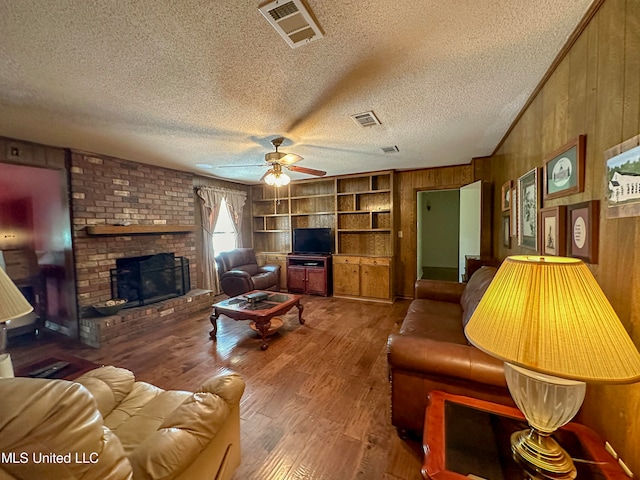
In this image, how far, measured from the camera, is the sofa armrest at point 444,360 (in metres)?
1.44

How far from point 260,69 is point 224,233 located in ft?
14.7

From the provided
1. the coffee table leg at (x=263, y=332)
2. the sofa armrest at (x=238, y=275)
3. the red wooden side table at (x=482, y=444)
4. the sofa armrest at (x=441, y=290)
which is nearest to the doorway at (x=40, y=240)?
the sofa armrest at (x=238, y=275)

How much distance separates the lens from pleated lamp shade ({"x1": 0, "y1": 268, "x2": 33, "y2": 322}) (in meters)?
1.16

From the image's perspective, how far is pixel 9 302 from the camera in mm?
1191

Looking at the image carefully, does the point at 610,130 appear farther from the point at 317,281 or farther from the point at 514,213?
the point at 317,281

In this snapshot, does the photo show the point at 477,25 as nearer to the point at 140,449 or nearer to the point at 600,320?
the point at 600,320

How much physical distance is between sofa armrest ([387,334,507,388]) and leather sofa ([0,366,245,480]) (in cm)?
97

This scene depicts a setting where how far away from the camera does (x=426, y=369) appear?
1568 mm

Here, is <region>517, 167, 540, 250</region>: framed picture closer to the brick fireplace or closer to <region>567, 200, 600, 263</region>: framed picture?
<region>567, 200, 600, 263</region>: framed picture

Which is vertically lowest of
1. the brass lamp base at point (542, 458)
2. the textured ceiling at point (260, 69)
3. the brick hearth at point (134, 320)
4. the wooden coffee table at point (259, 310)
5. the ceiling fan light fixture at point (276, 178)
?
the brick hearth at point (134, 320)

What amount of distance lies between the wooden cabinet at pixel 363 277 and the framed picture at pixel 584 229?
3275mm

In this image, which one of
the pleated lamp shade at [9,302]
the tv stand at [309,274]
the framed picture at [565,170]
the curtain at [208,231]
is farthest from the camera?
the tv stand at [309,274]

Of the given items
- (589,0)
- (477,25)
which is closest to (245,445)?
(477,25)

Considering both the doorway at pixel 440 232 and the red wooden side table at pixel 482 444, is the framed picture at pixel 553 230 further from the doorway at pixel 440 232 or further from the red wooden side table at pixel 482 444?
the doorway at pixel 440 232
